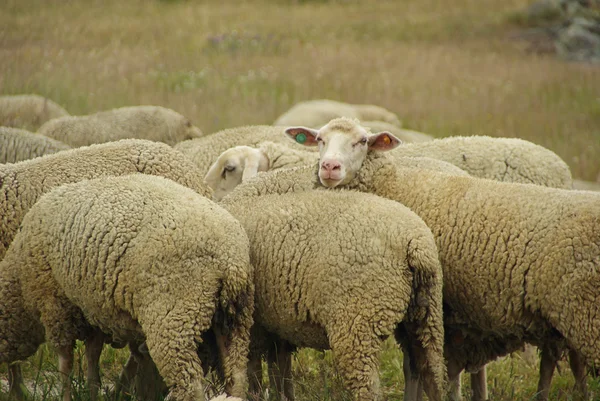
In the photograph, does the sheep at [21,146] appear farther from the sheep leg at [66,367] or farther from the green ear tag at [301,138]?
the sheep leg at [66,367]

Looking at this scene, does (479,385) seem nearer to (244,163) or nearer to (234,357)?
(234,357)

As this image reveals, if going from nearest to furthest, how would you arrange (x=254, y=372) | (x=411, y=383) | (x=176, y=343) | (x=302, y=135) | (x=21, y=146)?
(x=176, y=343) → (x=411, y=383) → (x=254, y=372) → (x=302, y=135) → (x=21, y=146)

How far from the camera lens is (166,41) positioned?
17547 millimetres

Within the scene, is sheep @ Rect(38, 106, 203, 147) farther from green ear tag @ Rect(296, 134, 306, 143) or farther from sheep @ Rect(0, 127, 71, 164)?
green ear tag @ Rect(296, 134, 306, 143)

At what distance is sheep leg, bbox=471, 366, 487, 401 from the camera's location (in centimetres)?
569

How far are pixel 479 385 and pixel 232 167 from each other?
2.59 m

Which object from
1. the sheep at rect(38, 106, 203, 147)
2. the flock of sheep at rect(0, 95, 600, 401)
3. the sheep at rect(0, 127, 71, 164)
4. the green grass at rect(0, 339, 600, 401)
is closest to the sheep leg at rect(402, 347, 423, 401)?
the flock of sheep at rect(0, 95, 600, 401)

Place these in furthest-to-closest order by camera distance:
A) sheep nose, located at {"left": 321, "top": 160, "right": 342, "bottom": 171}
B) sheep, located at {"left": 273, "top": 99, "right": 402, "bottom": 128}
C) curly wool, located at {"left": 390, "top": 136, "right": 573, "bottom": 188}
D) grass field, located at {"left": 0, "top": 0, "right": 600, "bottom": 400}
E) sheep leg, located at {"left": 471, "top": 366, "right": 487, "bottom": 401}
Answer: grass field, located at {"left": 0, "top": 0, "right": 600, "bottom": 400} < sheep, located at {"left": 273, "top": 99, "right": 402, "bottom": 128} < curly wool, located at {"left": 390, "top": 136, "right": 573, "bottom": 188} < sheep leg, located at {"left": 471, "top": 366, "right": 487, "bottom": 401} < sheep nose, located at {"left": 321, "top": 160, "right": 342, "bottom": 171}

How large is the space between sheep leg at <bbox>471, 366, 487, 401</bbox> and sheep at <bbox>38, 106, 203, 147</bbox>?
4.39 meters

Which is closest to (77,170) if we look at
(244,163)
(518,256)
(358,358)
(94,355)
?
(94,355)

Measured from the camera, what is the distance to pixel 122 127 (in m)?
8.79

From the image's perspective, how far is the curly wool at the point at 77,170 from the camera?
17.2ft

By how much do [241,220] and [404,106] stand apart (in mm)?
10160

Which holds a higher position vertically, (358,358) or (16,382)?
(358,358)
